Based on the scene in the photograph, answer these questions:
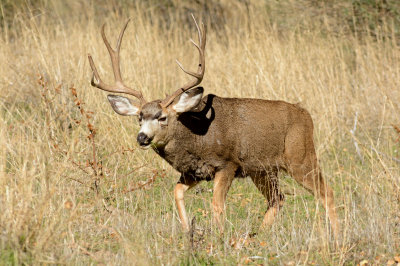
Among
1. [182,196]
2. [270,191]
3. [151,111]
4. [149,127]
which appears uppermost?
[151,111]

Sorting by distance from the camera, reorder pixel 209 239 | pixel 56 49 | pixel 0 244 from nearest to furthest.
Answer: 1. pixel 0 244
2. pixel 209 239
3. pixel 56 49

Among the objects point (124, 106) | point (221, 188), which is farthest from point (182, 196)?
point (124, 106)

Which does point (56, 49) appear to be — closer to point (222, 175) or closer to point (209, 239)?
point (222, 175)

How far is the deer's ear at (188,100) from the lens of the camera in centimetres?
614

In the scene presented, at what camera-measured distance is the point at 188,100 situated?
6.23m

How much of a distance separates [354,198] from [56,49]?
503 cm

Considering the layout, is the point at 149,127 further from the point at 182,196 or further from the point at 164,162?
the point at 164,162

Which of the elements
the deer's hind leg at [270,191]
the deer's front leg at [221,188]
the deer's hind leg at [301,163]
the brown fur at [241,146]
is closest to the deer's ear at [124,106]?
the brown fur at [241,146]

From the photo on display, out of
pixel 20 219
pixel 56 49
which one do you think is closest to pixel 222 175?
pixel 20 219

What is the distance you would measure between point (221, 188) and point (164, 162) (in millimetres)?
1648

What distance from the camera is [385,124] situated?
885cm

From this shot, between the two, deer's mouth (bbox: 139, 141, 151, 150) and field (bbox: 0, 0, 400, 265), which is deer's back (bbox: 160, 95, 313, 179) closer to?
deer's mouth (bbox: 139, 141, 151, 150)

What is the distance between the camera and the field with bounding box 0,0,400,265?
4855 mm

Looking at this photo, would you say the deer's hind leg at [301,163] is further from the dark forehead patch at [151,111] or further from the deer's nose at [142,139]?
the deer's nose at [142,139]
